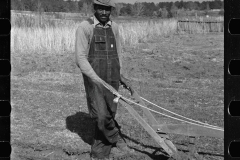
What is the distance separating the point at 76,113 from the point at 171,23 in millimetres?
29639

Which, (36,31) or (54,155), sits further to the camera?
(36,31)

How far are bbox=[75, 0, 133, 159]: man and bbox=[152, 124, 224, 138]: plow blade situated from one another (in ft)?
2.17

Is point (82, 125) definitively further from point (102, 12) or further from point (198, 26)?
point (198, 26)

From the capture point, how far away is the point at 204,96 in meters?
8.72

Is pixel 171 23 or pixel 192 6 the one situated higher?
pixel 192 6

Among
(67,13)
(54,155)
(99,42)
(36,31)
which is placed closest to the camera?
(99,42)

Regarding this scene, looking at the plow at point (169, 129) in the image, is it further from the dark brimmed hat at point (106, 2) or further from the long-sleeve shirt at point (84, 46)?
the dark brimmed hat at point (106, 2)

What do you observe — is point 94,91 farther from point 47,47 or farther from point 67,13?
point 67,13

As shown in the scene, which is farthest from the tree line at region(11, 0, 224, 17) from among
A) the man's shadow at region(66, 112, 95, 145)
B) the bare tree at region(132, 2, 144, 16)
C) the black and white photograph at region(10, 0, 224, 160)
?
the man's shadow at region(66, 112, 95, 145)

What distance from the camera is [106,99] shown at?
450 cm

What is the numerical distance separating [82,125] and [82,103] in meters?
1.62

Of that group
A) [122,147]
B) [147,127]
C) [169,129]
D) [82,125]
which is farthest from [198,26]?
[147,127]

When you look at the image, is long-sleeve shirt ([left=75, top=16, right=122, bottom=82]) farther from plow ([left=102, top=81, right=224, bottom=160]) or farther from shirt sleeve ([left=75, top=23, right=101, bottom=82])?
plow ([left=102, top=81, right=224, bottom=160])

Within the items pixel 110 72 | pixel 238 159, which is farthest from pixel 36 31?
pixel 238 159
